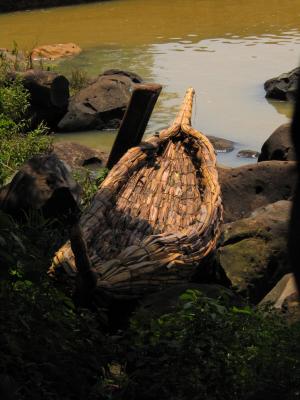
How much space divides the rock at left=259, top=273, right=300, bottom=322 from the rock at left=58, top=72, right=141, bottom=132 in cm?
708

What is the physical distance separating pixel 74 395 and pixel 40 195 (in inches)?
123

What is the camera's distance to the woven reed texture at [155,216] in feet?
20.4

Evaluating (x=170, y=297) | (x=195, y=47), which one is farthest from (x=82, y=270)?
(x=195, y=47)

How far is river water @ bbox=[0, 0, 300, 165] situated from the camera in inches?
530

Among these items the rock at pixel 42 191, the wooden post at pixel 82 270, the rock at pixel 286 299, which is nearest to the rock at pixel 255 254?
the rock at pixel 286 299

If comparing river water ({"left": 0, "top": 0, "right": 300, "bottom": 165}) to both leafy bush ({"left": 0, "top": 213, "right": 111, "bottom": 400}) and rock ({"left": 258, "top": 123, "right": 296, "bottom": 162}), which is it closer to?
Answer: rock ({"left": 258, "top": 123, "right": 296, "bottom": 162})

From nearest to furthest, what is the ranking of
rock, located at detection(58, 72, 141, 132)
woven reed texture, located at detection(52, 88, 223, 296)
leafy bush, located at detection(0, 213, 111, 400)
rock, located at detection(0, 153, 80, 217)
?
leafy bush, located at detection(0, 213, 111, 400), woven reed texture, located at detection(52, 88, 223, 296), rock, located at detection(0, 153, 80, 217), rock, located at detection(58, 72, 141, 132)

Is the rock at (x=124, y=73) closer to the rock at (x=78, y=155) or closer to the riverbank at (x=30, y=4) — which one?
the rock at (x=78, y=155)

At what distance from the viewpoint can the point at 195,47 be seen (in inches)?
758

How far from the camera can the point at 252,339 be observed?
4.67m

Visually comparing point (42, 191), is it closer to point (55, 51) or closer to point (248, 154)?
point (248, 154)

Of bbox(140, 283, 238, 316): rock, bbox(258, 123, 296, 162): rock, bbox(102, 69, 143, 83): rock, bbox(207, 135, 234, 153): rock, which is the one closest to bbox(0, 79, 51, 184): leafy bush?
bbox(207, 135, 234, 153): rock

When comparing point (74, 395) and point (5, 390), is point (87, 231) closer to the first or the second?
point (74, 395)

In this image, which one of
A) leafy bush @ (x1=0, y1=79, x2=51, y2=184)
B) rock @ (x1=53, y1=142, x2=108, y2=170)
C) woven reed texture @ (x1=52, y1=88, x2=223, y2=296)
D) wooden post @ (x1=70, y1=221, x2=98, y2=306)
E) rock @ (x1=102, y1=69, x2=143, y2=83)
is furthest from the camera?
rock @ (x1=102, y1=69, x2=143, y2=83)
